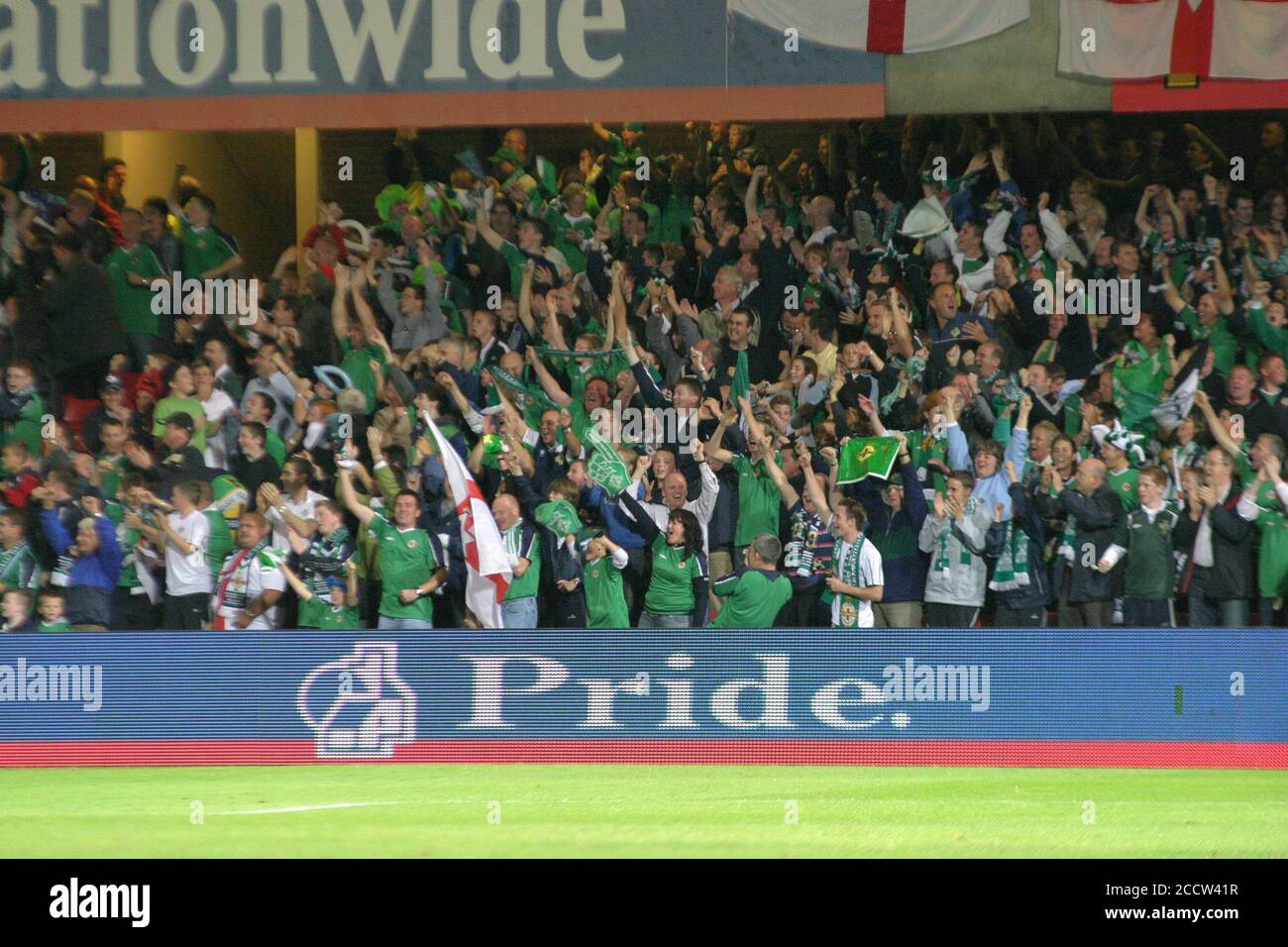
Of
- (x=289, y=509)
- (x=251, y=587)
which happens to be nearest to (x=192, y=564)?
(x=251, y=587)

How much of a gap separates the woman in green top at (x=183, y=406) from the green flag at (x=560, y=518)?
3042 millimetres

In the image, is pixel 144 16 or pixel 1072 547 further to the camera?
pixel 144 16

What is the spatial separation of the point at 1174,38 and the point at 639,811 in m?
7.84

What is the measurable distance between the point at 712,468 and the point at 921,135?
4.50 meters

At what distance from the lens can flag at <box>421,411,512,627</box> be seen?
13070mm


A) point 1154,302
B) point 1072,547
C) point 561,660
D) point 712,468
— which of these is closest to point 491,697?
point 561,660

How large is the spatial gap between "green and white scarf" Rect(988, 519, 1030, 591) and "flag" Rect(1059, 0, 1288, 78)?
381 centimetres

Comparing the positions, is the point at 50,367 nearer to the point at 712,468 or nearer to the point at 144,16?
the point at 144,16

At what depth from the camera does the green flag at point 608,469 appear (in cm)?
1325

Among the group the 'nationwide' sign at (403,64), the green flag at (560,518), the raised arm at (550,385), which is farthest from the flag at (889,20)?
the green flag at (560,518)

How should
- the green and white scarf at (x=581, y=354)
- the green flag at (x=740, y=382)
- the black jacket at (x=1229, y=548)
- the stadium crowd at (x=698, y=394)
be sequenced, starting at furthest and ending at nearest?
Answer: the green and white scarf at (x=581, y=354), the green flag at (x=740, y=382), the stadium crowd at (x=698, y=394), the black jacket at (x=1229, y=548)

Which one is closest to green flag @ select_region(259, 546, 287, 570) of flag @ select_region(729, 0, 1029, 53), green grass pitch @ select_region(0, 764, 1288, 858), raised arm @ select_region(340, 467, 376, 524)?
raised arm @ select_region(340, 467, 376, 524)

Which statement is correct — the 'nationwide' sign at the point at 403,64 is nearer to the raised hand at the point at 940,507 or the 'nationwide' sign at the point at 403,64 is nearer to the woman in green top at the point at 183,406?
the woman in green top at the point at 183,406

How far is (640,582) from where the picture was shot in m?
13.2
